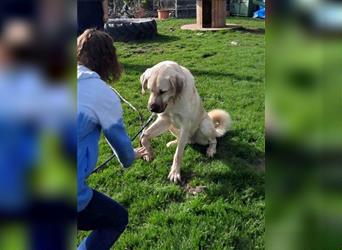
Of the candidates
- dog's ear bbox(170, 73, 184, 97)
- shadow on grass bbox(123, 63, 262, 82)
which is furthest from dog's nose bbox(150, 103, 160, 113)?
shadow on grass bbox(123, 63, 262, 82)

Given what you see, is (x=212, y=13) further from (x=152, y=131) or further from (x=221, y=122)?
(x=152, y=131)

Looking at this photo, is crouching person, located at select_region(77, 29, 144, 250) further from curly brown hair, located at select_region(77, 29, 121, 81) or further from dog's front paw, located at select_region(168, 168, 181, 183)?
dog's front paw, located at select_region(168, 168, 181, 183)

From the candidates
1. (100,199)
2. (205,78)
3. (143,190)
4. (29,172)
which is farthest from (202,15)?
(29,172)

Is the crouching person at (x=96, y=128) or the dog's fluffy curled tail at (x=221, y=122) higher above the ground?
the crouching person at (x=96, y=128)

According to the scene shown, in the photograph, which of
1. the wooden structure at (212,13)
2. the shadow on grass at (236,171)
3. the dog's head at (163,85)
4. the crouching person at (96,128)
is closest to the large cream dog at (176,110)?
the dog's head at (163,85)

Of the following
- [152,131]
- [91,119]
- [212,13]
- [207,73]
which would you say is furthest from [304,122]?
[212,13]

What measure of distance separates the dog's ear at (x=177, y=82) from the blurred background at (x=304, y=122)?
3.21m

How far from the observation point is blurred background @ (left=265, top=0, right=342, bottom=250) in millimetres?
647

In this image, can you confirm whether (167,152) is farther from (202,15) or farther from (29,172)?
(202,15)

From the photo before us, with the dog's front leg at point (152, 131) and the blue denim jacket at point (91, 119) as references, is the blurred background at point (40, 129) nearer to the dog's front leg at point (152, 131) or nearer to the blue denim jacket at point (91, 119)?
→ the blue denim jacket at point (91, 119)

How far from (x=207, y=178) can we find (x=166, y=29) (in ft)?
34.9

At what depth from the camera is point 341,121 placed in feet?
2.18

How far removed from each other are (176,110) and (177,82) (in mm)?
322

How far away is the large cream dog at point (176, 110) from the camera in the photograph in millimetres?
3922
